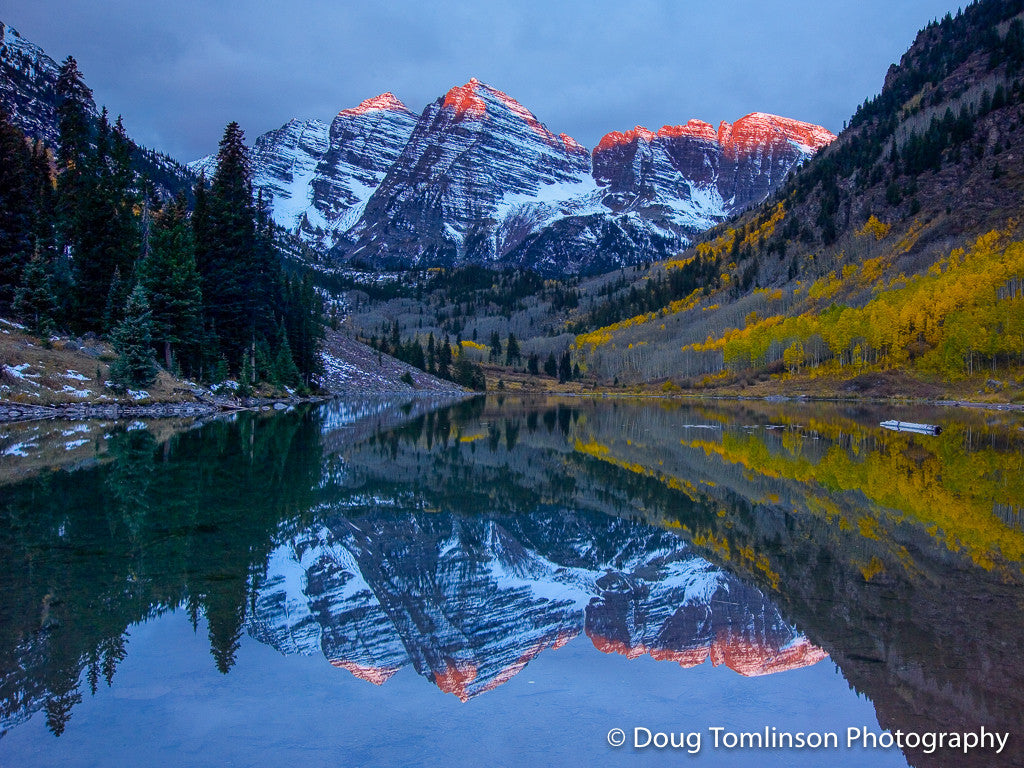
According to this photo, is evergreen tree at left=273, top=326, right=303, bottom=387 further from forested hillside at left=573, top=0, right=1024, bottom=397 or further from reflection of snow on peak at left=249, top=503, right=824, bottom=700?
forested hillside at left=573, top=0, right=1024, bottom=397

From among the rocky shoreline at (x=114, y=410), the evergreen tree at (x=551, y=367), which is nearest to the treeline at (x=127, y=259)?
the rocky shoreline at (x=114, y=410)

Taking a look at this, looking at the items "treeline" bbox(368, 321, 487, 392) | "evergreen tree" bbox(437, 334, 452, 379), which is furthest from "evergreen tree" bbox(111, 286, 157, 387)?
"evergreen tree" bbox(437, 334, 452, 379)

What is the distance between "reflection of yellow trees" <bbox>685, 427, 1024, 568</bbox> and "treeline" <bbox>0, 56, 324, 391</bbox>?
37.4 m

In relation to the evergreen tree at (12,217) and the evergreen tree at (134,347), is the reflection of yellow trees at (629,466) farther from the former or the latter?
the evergreen tree at (12,217)

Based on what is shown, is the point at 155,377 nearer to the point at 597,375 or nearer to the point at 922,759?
the point at 922,759

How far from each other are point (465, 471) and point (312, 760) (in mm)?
19195

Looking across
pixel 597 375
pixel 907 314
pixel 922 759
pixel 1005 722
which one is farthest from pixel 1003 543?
pixel 597 375

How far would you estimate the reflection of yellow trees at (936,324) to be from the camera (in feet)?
239

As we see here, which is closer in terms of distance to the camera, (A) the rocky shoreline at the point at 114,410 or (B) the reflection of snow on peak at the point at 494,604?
(B) the reflection of snow on peak at the point at 494,604

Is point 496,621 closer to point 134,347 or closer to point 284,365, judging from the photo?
point 134,347

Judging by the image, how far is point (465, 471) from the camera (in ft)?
81.9

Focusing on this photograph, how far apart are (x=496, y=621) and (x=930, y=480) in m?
17.5

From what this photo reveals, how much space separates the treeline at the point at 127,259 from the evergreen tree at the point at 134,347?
8 cm

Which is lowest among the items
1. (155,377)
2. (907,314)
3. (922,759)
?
(922,759)
